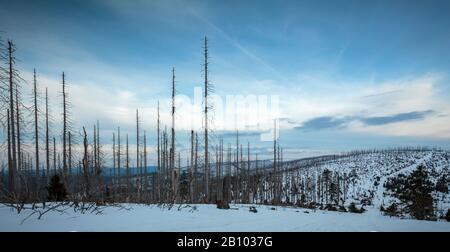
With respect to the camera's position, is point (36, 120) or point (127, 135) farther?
point (127, 135)

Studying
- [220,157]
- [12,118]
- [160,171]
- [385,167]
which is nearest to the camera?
[12,118]

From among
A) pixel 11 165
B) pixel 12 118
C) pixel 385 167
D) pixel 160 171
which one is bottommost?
pixel 385 167

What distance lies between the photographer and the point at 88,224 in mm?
5586
